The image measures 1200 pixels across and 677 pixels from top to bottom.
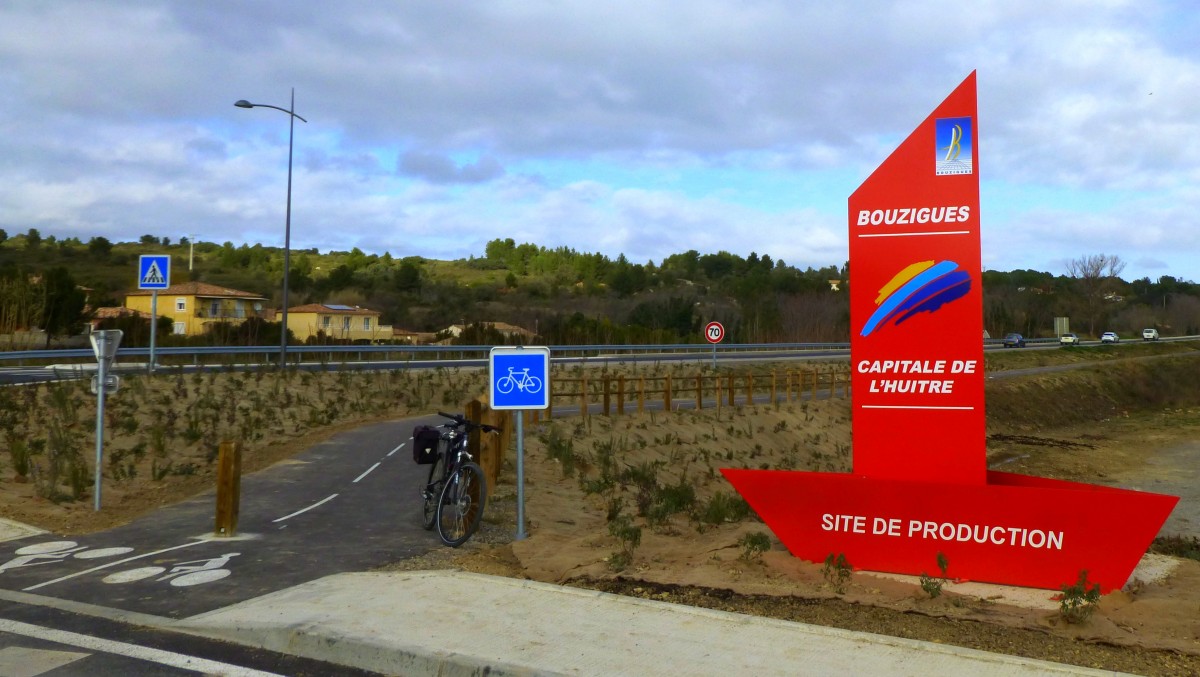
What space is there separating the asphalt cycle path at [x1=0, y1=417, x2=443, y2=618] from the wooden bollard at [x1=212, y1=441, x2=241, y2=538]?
0.42ft

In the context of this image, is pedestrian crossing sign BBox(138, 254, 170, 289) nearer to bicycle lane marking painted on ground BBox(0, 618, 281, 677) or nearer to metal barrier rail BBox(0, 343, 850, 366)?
metal barrier rail BBox(0, 343, 850, 366)

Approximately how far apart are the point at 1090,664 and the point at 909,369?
3093 mm

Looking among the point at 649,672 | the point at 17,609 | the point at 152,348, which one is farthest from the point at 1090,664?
the point at 152,348

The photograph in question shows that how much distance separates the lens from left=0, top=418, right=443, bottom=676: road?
6.40 m

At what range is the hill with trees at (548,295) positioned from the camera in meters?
57.3

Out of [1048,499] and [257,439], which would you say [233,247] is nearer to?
[257,439]

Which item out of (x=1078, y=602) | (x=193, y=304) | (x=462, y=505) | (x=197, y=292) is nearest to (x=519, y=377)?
(x=462, y=505)

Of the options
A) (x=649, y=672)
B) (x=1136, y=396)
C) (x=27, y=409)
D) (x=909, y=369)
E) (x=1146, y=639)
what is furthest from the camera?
(x=1136, y=396)

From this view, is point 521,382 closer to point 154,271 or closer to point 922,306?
point 922,306

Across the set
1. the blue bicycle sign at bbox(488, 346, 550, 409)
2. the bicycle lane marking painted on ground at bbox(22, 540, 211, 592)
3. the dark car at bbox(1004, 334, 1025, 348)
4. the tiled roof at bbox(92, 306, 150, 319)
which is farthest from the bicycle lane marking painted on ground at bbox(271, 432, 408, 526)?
the dark car at bbox(1004, 334, 1025, 348)

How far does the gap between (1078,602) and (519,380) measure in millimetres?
5369

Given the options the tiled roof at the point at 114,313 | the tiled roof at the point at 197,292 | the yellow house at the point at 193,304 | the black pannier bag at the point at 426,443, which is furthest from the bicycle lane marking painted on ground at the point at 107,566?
the tiled roof at the point at 197,292

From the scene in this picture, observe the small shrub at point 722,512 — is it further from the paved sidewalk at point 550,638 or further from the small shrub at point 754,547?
the paved sidewalk at point 550,638

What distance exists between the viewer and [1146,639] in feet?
20.3
